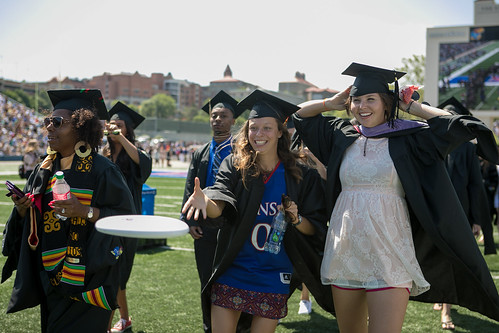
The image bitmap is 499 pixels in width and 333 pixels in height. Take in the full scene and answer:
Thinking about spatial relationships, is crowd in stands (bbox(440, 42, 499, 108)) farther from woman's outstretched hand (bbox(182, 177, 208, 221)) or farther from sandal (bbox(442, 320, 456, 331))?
woman's outstretched hand (bbox(182, 177, 208, 221))

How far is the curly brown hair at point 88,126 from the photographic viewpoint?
3.56 meters

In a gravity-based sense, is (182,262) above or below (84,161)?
below

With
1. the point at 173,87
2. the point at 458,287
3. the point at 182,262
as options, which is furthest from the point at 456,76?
the point at 173,87

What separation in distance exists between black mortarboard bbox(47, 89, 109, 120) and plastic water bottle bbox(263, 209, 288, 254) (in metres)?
1.44

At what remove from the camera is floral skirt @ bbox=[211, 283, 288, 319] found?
3.35 metres

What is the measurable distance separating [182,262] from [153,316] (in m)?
2.72

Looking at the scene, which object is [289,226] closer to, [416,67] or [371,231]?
[371,231]

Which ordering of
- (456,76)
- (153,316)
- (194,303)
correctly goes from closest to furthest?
(153,316) < (194,303) < (456,76)

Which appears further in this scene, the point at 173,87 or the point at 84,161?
the point at 173,87

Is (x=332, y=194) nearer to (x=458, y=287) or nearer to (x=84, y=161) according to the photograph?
(x=458, y=287)

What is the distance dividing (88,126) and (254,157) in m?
1.11

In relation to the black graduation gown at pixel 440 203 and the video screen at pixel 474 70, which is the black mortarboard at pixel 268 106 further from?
the video screen at pixel 474 70

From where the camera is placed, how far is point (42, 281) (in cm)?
346

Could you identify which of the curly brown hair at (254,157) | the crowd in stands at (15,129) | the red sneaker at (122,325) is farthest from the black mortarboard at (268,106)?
the crowd in stands at (15,129)
